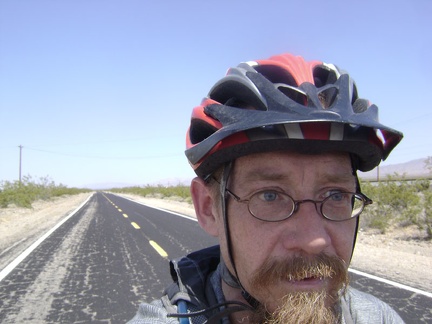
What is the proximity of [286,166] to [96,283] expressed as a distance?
535cm

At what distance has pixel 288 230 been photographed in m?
1.43

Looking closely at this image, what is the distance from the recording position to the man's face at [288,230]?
1370 mm

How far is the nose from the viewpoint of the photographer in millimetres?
1374

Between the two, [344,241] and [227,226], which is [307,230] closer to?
[344,241]

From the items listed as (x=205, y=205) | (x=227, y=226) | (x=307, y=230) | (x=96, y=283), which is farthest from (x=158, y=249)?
(x=307, y=230)

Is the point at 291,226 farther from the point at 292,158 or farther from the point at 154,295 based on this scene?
the point at 154,295

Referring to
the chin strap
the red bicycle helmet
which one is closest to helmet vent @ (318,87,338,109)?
the red bicycle helmet

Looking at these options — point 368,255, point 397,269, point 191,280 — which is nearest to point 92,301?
point 191,280

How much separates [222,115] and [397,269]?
21.9 feet

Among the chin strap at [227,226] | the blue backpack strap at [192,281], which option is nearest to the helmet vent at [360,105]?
A: the chin strap at [227,226]

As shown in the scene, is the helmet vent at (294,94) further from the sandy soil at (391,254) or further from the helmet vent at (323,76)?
the sandy soil at (391,254)

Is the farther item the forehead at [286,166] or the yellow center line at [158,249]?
the yellow center line at [158,249]

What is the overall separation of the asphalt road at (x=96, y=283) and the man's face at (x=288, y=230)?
3.46 meters

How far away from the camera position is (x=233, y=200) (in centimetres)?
155
